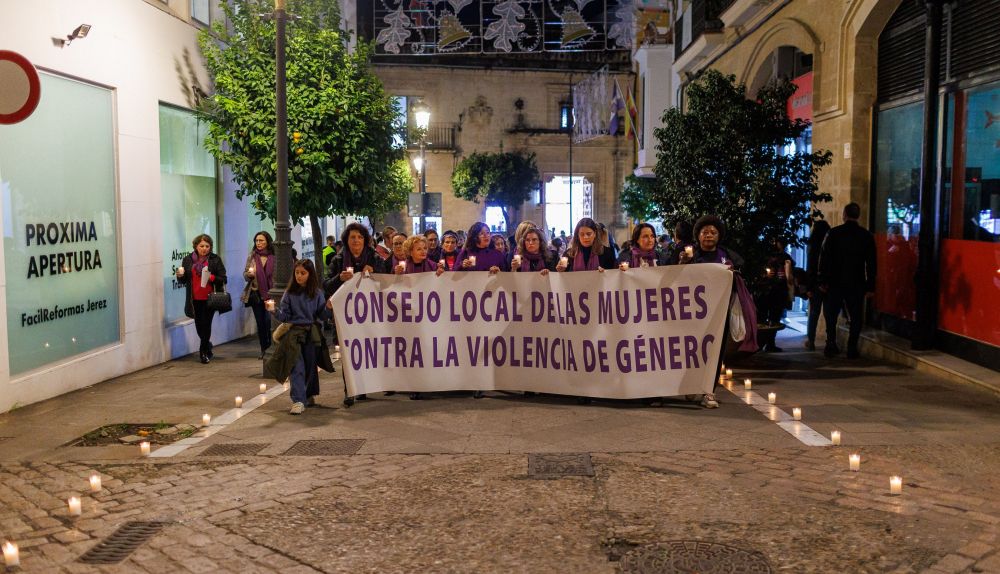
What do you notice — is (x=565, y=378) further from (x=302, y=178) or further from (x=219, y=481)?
(x=302, y=178)

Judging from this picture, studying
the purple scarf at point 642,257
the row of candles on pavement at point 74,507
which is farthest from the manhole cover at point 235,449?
the purple scarf at point 642,257

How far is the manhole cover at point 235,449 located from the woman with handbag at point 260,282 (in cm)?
493

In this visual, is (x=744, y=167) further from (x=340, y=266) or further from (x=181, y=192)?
(x=181, y=192)

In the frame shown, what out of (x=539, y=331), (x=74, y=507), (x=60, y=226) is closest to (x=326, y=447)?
(x=74, y=507)

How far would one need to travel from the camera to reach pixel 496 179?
4356cm

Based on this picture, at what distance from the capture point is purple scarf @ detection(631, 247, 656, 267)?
10016mm

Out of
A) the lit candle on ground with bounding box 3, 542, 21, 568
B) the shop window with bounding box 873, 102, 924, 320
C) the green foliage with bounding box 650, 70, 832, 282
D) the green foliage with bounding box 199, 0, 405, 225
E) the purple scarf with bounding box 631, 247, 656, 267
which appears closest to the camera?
the lit candle on ground with bounding box 3, 542, 21, 568

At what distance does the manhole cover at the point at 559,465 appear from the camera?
21.7ft

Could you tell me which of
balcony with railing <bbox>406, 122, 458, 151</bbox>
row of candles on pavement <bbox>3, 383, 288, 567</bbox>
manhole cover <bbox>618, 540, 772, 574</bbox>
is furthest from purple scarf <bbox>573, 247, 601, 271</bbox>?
balcony with railing <bbox>406, 122, 458, 151</bbox>

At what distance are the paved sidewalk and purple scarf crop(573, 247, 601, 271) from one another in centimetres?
144

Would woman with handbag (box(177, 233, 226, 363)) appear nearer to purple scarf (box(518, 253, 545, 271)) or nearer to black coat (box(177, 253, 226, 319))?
black coat (box(177, 253, 226, 319))

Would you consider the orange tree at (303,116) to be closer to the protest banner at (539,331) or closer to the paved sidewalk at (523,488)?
the protest banner at (539,331)

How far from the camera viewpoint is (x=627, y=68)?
158 feet

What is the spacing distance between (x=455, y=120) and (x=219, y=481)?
1664 inches
